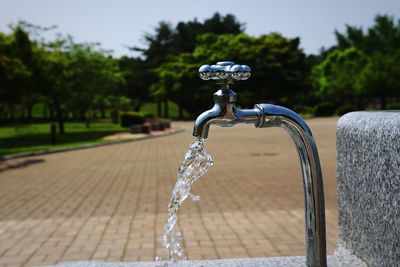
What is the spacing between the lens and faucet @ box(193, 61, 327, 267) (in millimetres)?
1407

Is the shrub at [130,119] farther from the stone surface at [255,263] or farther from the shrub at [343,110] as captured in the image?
the stone surface at [255,263]

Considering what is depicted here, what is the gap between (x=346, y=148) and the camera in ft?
6.74

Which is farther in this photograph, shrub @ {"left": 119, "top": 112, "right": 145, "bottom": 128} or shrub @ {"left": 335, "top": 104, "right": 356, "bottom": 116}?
shrub @ {"left": 335, "top": 104, "right": 356, "bottom": 116}

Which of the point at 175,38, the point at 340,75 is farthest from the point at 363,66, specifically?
the point at 175,38

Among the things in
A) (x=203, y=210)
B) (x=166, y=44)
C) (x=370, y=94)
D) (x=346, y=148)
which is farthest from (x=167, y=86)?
(x=346, y=148)

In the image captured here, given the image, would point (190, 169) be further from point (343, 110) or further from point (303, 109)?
point (303, 109)

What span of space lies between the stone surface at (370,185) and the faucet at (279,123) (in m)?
0.22

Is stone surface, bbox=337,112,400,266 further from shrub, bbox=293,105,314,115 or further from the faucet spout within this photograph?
shrub, bbox=293,105,314,115

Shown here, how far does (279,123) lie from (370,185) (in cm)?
47

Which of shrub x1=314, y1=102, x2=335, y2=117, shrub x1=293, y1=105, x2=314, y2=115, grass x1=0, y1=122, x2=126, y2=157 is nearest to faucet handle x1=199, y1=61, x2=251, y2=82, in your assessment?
grass x1=0, y1=122, x2=126, y2=157

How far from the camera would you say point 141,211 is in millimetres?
6672

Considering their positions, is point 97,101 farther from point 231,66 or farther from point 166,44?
point 231,66

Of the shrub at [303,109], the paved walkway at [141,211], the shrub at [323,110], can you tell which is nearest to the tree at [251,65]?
the shrub at [323,110]

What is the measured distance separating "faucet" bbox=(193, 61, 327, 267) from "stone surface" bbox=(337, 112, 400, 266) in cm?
22
